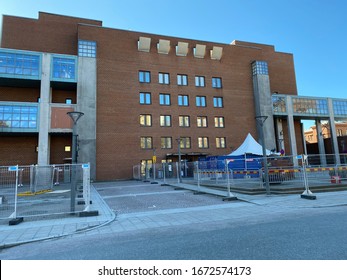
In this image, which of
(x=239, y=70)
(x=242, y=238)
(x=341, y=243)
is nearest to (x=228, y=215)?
(x=242, y=238)

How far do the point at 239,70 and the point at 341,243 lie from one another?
43.9 metres

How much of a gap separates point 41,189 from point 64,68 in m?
24.9

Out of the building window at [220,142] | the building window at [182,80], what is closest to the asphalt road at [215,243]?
the building window at [220,142]

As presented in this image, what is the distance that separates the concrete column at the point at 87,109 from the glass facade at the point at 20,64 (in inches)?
208

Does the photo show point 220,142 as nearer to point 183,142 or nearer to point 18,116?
point 183,142

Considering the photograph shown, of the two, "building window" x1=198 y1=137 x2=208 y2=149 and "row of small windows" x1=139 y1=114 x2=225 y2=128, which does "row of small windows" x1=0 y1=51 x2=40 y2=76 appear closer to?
"row of small windows" x1=139 y1=114 x2=225 y2=128

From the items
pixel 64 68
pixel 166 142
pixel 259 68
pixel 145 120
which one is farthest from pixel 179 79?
pixel 64 68

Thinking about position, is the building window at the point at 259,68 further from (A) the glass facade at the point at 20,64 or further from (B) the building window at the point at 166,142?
(A) the glass facade at the point at 20,64

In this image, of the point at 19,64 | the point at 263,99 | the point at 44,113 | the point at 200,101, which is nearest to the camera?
the point at 44,113

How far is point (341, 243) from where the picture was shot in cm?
525

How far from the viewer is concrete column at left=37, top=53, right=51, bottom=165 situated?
105 ft

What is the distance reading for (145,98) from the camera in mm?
39688

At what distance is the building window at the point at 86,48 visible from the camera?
36469mm
